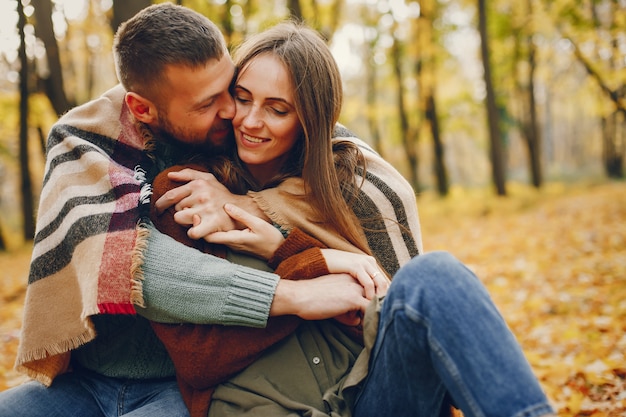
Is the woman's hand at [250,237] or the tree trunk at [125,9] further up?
the tree trunk at [125,9]

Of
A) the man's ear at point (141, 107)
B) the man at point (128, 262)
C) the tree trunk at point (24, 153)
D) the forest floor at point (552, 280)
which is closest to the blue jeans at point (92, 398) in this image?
the man at point (128, 262)

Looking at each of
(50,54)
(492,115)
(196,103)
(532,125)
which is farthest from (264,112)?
(532,125)

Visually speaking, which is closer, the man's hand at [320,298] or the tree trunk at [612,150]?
the man's hand at [320,298]

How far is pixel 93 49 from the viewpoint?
1366 cm

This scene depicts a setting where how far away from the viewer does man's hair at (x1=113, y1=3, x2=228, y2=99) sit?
85.6 inches

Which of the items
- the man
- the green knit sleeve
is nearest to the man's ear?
the man

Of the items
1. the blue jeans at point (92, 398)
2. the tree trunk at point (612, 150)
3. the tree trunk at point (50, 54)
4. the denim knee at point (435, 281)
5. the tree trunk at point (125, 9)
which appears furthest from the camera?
the tree trunk at point (612, 150)

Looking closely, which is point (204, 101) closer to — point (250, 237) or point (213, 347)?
point (250, 237)

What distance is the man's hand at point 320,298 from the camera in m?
1.80

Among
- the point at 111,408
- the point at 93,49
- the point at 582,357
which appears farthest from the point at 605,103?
the point at 111,408

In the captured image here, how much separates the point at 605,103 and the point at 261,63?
43.4 ft

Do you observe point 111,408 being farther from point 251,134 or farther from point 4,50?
point 4,50

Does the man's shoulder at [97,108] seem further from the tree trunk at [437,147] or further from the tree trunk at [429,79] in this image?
the tree trunk at [437,147]

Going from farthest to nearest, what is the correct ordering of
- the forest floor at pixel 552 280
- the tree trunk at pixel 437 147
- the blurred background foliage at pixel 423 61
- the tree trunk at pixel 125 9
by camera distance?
the tree trunk at pixel 437 147, the blurred background foliage at pixel 423 61, the tree trunk at pixel 125 9, the forest floor at pixel 552 280
